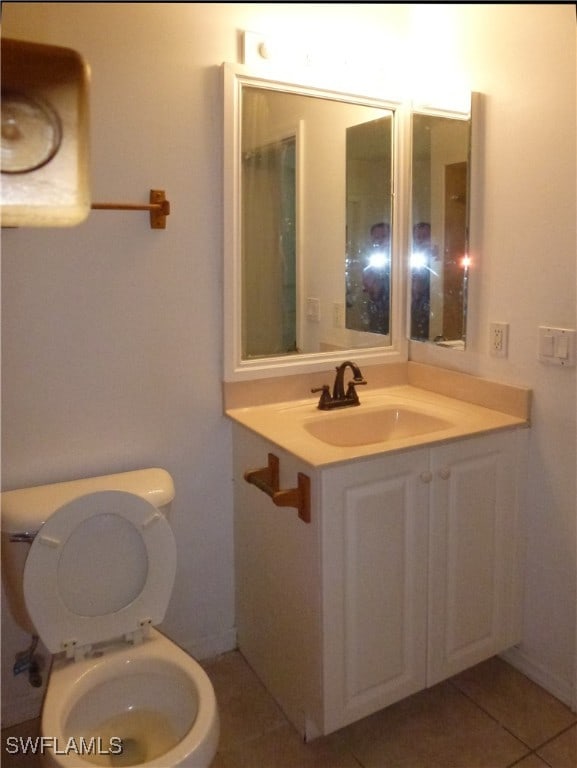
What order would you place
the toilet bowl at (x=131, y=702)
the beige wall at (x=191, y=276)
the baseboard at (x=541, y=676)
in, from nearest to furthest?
the toilet bowl at (x=131, y=702) → the beige wall at (x=191, y=276) → the baseboard at (x=541, y=676)

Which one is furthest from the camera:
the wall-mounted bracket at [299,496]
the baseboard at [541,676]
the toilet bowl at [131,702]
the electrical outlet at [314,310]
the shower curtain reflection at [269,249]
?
the electrical outlet at [314,310]

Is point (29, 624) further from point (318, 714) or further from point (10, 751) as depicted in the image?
point (318, 714)

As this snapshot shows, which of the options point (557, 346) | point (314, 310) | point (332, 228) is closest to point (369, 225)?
point (332, 228)

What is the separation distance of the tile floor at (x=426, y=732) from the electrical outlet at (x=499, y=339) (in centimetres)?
103

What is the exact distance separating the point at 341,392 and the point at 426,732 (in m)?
1.02

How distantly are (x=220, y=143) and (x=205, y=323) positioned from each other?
534mm

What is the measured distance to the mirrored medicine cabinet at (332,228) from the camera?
1.93 meters

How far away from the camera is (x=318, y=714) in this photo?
1630 millimetres

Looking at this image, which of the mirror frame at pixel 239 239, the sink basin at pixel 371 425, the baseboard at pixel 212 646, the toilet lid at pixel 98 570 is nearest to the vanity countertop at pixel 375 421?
the sink basin at pixel 371 425

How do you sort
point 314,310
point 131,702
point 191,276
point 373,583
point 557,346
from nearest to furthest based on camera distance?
1. point 131,702
2. point 373,583
3. point 557,346
4. point 191,276
5. point 314,310

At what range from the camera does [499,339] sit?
1.94 meters

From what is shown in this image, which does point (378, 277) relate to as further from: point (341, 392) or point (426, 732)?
point (426, 732)
